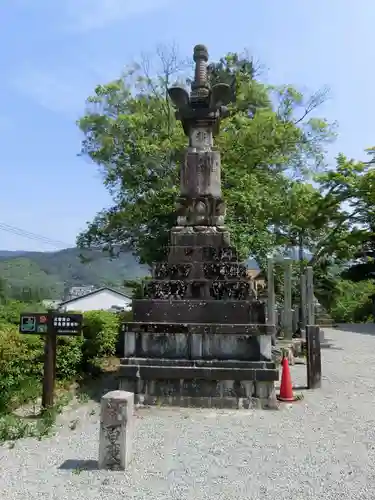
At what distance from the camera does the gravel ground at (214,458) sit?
4285 mm

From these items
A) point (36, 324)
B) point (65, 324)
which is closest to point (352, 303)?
point (65, 324)

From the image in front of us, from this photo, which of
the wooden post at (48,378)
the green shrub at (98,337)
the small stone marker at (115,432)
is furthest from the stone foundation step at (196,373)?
the small stone marker at (115,432)

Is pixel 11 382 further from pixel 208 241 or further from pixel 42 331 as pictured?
pixel 208 241

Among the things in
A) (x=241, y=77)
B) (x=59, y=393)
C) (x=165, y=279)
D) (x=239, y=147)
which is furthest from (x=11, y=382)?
(x=241, y=77)

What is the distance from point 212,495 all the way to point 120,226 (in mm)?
13288

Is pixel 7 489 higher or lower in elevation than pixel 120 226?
lower

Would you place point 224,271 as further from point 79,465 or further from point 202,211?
point 79,465

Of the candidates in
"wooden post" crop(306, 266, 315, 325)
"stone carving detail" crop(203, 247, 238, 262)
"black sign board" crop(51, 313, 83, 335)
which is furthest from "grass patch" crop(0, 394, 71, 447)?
"wooden post" crop(306, 266, 315, 325)

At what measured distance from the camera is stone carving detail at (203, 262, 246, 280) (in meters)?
8.38

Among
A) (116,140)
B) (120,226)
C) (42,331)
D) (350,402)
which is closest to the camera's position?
(42,331)

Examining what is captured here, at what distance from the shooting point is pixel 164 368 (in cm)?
771

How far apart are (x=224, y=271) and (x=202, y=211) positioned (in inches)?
56.0

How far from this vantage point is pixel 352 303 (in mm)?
40156

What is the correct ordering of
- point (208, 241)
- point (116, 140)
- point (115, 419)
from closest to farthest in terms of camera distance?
point (115, 419) < point (208, 241) < point (116, 140)
